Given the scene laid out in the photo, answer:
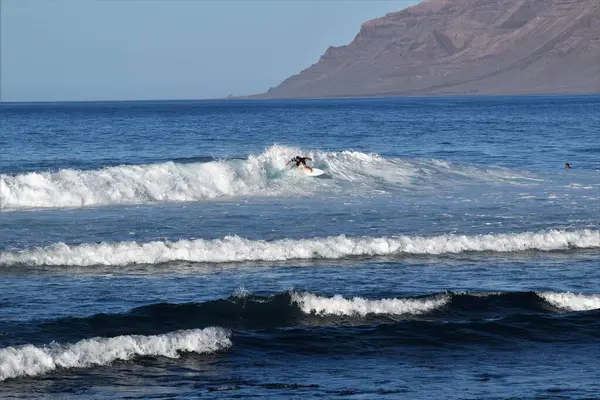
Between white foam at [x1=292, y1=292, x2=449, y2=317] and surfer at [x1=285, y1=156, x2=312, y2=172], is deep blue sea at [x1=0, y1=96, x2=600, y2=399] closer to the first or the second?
white foam at [x1=292, y1=292, x2=449, y2=317]

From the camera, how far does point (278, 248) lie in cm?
2219

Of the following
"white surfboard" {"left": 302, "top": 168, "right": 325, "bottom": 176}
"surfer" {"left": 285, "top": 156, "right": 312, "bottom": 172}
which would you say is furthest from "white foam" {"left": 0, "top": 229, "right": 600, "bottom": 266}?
"white surfboard" {"left": 302, "top": 168, "right": 325, "bottom": 176}

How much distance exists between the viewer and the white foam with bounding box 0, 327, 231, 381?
13.3 meters

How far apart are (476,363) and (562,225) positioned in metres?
12.8

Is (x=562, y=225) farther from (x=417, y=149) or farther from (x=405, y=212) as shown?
(x=417, y=149)

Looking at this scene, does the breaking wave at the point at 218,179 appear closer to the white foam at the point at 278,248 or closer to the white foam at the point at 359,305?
the white foam at the point at 278,248

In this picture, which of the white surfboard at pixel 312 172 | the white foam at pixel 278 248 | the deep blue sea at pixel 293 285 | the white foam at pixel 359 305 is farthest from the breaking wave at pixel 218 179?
the white foam at pixel 359 305

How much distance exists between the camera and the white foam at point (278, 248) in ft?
69.4

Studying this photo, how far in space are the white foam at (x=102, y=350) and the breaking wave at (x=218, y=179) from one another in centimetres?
1793

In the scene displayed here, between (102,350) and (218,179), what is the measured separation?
904 inches

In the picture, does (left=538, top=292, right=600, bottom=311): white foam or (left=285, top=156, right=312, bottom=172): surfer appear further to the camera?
(left=285, top=156, right=312, bottom=172): surfer

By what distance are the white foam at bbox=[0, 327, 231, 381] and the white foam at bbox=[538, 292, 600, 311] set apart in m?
6.08

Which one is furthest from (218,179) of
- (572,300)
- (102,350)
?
(102,350)

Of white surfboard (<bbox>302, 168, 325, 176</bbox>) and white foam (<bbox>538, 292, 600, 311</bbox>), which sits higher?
white surfboard (<bbox>302, 168, 325, 176</bbox>)
